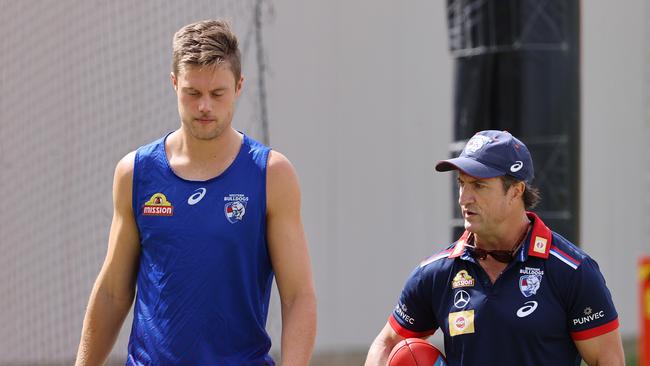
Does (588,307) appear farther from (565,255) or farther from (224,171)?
(224,171)

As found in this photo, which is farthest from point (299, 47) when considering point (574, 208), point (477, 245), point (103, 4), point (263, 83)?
point (477, 245)

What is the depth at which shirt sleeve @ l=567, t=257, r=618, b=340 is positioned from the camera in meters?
3.85

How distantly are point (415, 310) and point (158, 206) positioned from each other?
114 centimetres

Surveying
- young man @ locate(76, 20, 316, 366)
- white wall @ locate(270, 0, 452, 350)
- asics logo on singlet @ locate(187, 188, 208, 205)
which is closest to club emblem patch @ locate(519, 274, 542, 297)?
young man @ locate(76, 20, 316, 366)

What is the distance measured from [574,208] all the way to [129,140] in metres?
3.24

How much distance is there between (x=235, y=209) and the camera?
3641 mm

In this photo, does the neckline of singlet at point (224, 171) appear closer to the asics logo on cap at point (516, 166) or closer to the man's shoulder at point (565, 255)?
the asics logo on cap at point (516, 166)

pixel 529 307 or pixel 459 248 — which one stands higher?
pixel 459 248

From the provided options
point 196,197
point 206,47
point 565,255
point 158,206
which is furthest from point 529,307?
point 206,47

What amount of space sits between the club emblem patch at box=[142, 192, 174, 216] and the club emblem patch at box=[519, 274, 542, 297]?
50.5 inches

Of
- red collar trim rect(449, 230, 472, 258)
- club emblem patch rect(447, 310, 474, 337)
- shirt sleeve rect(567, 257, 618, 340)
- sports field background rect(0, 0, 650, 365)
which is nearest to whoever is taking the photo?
shirt sleeve rect(567, 257, 618, 340)

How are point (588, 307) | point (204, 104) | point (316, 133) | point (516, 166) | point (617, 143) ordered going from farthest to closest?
point (617, 143) < point (316, 133) < point (516, 166) < point (588, 307) < point (204, 104)

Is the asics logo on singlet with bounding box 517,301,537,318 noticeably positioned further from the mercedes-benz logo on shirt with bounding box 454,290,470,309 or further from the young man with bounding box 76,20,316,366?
the young man with bounding box 76,20,316,366

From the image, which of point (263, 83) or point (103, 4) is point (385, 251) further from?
point (103, 4)
